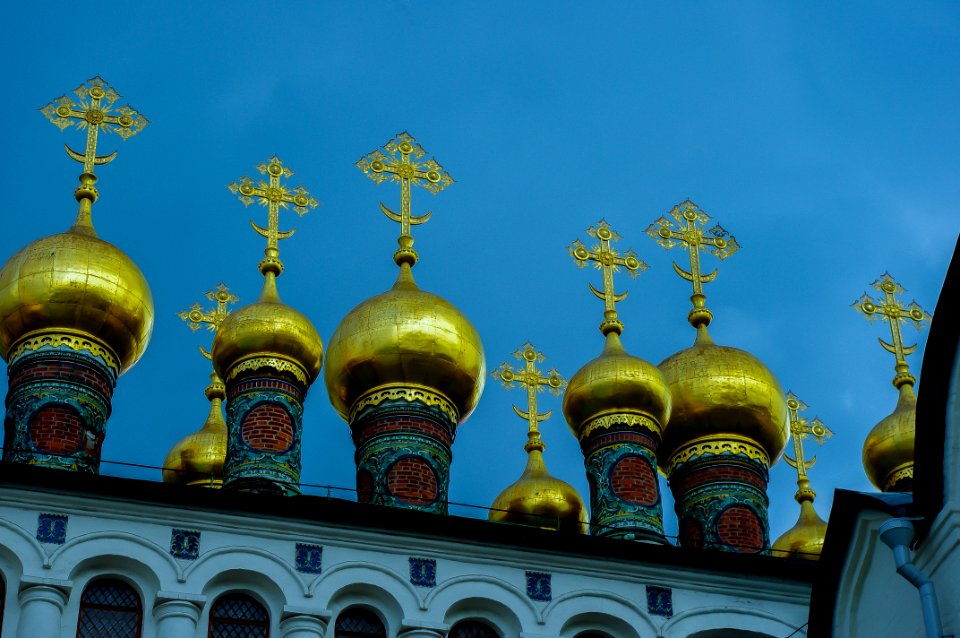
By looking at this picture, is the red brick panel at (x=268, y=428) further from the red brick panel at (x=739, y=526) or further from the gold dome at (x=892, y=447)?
the gold dome at (x=892, y=447)

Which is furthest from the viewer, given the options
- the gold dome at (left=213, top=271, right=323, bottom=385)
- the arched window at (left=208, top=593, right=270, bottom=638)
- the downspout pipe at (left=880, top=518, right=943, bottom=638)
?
the gold dome at (left=213, top=271, right=323, bottom=385)

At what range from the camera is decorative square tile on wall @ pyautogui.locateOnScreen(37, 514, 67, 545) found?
53.7 feet

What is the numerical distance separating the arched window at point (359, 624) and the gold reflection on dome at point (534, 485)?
478 cm

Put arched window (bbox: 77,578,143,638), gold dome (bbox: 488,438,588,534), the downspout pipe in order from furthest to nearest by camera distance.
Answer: gold dome (bbox: 488,438,588,534) → arched window (bbox: 77,578,143,638) → the downspout pipe

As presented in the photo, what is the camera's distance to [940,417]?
12.8 m

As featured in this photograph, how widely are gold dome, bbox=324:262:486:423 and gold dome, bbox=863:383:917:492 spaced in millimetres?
5454

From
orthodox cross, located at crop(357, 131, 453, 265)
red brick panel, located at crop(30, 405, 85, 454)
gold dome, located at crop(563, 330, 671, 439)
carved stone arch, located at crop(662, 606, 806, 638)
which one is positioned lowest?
carved stone arch, located at crop(662, 606, 806, 638)

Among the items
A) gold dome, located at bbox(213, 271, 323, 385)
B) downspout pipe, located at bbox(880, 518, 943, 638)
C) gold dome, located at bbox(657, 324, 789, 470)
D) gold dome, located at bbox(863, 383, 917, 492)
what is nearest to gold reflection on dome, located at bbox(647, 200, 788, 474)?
gold dome, located at bbox(657, 324, 789, 470)

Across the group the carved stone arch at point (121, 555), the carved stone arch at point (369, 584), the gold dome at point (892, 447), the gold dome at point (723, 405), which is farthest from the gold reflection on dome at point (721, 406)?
the carved stone arch at point (121, 555)

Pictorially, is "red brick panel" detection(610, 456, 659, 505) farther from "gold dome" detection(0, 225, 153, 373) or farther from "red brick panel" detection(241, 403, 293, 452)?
"gold dome" detection(0, 225, 153, 373)

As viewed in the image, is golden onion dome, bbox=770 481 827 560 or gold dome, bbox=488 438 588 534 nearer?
gold dome, bbox=488 438 588 534

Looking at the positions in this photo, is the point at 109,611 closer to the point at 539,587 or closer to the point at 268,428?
the point at 539,587

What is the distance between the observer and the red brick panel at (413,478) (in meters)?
19.9

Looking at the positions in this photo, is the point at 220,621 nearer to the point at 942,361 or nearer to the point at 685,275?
the point at 942,361
